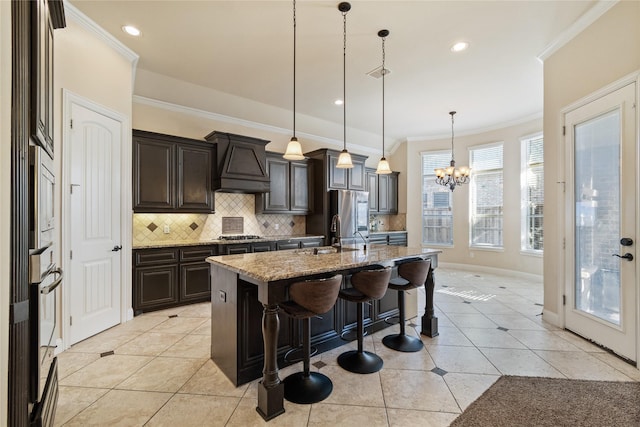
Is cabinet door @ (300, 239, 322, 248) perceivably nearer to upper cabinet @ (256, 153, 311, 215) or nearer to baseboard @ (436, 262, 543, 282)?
upper cabinet @ (256, 153, 311, 215)

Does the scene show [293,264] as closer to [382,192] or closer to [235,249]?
[235,249]

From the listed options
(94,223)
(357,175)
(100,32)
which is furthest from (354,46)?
(94,223)

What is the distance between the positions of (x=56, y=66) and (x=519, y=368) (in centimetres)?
508

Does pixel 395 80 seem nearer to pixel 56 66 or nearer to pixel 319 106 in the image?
pixel 319 106

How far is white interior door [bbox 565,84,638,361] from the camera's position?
101 inches

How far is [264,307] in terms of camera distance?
1.95 m

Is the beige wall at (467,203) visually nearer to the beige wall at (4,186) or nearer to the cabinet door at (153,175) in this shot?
the cabinet door at (153,175)

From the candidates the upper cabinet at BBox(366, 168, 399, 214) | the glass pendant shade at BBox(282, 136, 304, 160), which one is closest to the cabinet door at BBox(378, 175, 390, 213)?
the upper cabinet at BBox(366, 168, 399, 214)

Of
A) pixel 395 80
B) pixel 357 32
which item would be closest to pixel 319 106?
pixel 395 80

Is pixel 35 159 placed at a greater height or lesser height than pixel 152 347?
greater

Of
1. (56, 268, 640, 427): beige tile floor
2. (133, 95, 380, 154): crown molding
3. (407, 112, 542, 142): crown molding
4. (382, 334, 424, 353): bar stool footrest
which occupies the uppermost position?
(407, 112, 542, 142): crown molding

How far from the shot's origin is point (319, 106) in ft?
17.4

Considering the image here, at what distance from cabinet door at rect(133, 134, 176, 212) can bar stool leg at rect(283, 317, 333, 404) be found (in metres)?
3.02

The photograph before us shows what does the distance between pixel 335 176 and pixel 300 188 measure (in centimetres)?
78
